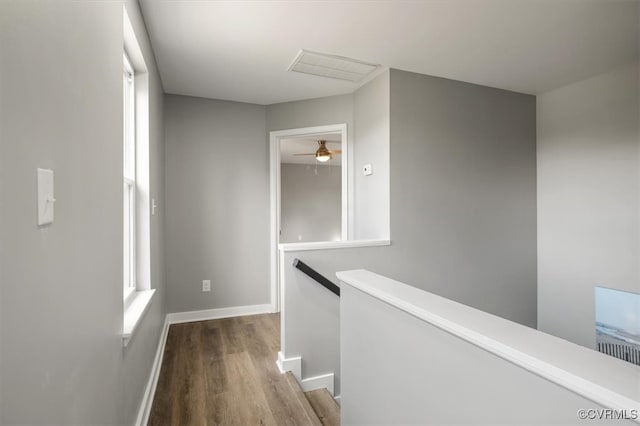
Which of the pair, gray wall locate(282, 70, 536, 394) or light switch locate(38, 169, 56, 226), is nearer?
light switch locate(38, 169, 56, 226)

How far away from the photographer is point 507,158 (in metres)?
3.36

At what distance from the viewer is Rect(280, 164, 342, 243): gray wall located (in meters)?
7.86

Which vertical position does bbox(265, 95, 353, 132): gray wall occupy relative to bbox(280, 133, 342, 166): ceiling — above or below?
below

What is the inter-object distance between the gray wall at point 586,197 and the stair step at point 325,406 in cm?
255

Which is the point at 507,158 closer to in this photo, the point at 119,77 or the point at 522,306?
the point at 522,306

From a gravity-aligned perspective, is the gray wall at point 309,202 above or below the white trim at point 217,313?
above

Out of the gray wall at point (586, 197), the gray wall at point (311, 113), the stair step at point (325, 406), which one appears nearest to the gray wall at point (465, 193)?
the gray wall at point (586, 197)

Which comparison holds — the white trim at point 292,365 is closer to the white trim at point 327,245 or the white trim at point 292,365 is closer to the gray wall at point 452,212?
the gray wall at point 452,212

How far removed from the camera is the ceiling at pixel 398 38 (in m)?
1.97

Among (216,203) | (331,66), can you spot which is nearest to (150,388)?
(216,203)

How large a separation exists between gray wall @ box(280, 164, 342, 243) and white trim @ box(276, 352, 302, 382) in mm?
5365

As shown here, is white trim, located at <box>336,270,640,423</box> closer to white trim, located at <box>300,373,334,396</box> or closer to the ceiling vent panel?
white trim, located at <box>300,373,334,396</box>

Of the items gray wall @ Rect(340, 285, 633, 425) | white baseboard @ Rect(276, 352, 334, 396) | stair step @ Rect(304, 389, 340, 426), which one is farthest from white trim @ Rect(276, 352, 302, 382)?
gray wall @ Rect(340, 285, 633, 425)

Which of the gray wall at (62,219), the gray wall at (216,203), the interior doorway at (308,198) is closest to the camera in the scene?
the gray wall at (62,219)
